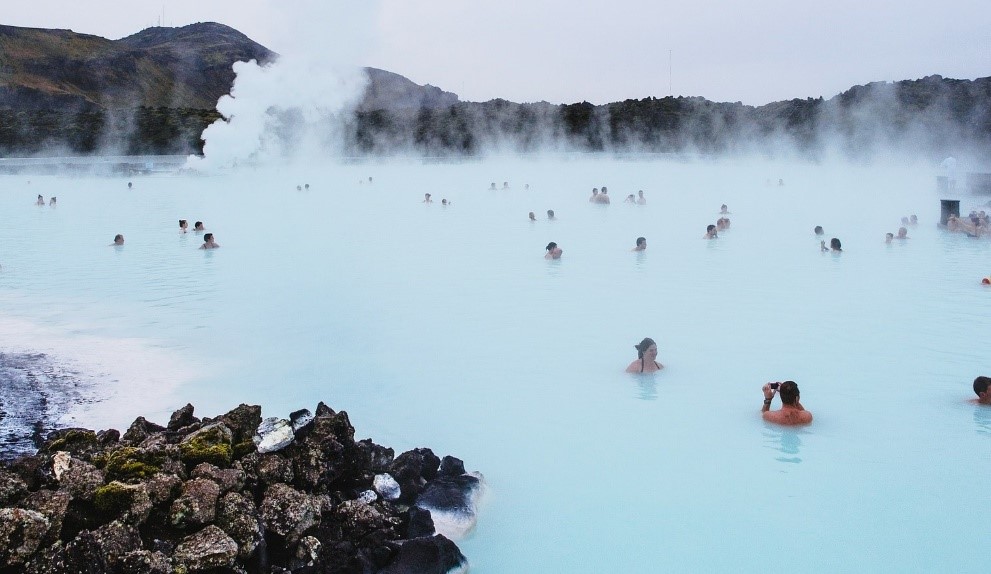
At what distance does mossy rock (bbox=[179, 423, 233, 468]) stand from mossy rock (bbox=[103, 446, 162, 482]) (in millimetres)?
149

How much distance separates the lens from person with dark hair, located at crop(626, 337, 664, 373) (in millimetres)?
7500

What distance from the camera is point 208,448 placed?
4.46m

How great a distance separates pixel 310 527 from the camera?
4.22 m

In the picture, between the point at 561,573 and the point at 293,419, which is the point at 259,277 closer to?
the point at 293,419

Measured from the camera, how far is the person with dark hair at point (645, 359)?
750 cm

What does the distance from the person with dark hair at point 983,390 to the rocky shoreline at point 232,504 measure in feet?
13.5

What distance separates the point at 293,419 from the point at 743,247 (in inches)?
459

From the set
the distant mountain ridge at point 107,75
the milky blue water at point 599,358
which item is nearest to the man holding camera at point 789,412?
the milky blue water at point 599,358

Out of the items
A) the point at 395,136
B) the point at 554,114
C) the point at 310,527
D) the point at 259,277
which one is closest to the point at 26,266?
the point at 259,277

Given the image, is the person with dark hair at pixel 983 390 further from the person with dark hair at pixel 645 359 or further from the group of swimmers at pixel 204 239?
the group of swimmers at pixel 204 239

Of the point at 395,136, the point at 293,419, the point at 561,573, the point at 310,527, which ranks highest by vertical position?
the point at 395,136

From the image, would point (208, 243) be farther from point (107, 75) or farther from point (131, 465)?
point (107, 75)

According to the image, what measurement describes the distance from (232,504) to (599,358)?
465 centimetres

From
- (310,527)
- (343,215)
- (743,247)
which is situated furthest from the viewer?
(343,215)
